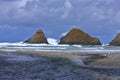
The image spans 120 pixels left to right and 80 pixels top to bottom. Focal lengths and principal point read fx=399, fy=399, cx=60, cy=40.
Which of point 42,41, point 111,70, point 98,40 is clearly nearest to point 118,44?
point 98,40

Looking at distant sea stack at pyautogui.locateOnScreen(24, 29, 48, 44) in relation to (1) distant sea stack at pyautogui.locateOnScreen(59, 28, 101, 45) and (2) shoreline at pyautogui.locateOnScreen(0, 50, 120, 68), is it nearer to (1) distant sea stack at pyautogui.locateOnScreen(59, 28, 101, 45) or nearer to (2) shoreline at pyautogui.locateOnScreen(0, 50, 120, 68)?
(1) distant sea stack at pyautogui.locateOnScreen(59, 28, 101, 45)

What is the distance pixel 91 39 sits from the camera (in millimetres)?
140875

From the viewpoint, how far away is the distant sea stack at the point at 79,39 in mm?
139375

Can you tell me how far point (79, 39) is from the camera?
458 feet

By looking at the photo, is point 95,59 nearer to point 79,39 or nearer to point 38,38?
point 79,39

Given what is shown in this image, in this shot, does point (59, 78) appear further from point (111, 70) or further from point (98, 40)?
point (98, 40)

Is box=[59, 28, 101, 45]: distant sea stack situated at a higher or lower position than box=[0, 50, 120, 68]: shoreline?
higher

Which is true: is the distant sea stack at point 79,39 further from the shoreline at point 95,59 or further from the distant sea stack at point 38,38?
the shoreline at point 95,59

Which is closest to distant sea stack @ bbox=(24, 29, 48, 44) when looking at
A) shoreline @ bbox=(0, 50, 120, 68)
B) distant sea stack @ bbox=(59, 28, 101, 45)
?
distant sea stack @ bbox=(59, 28, 101, 45)

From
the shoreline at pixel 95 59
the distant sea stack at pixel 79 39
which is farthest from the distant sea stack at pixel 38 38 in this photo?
the shoreline at pixel 95 59

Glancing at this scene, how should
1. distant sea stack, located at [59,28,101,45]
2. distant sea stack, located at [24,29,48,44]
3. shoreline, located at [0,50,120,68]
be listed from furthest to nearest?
1. distant sea stack, located at [59,28,101,45]
2. distant sea stack, located at [24,29,48,44]
3. shoreline, located at [0,50,120,68]

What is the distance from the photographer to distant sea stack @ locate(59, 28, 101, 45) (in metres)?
139

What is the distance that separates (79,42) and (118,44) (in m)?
13.9

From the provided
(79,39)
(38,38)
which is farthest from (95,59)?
(38,38)
